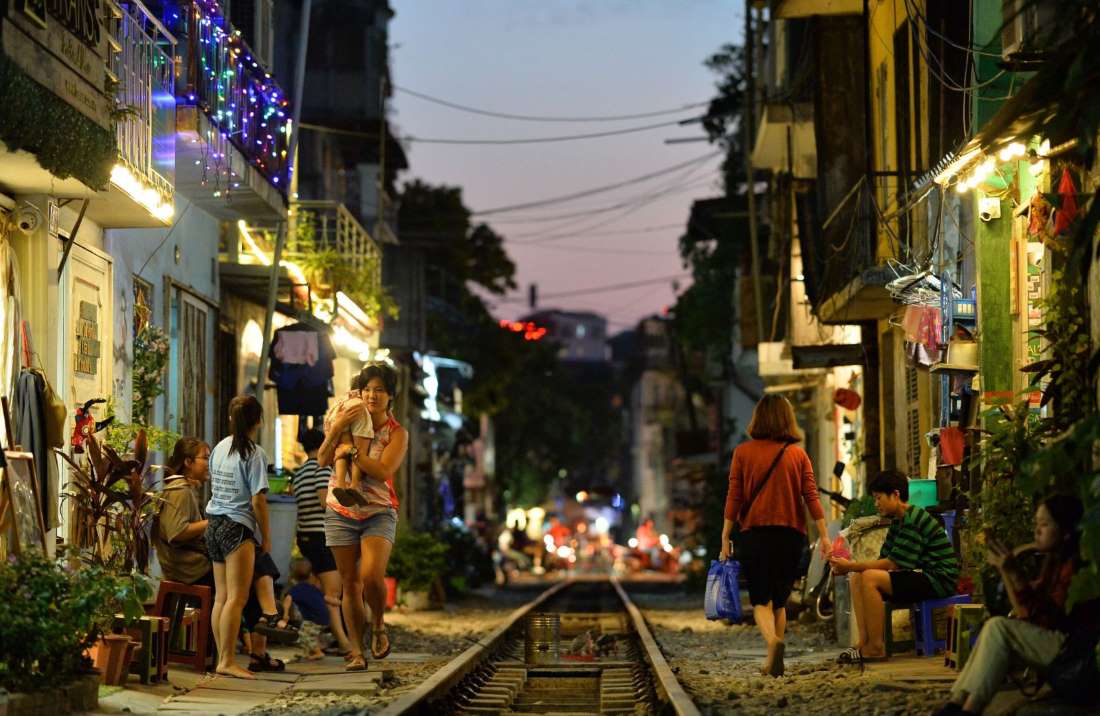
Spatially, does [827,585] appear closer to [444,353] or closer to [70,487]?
[70,487]

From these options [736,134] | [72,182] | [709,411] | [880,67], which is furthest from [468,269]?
[72,182]

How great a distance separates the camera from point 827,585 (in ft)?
53.8

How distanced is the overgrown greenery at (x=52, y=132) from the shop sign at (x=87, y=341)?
2160 millimetres

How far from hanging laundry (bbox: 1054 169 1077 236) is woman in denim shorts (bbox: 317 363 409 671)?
15.4 feet

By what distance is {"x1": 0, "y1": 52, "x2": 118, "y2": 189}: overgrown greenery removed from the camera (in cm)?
1030

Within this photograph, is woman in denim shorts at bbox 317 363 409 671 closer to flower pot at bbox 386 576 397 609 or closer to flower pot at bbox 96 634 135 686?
flower pot at bbox 96 634 135 686

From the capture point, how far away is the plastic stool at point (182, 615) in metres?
12.4

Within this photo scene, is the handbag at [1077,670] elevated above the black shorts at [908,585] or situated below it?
below

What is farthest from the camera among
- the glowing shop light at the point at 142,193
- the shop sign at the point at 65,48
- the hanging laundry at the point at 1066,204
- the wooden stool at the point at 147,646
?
the glowing shop light at the point at 142,193

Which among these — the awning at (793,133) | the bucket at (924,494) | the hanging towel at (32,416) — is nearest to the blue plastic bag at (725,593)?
the bucket at (924,494)

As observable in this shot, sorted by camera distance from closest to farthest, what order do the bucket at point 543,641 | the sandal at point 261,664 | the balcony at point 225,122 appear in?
the sandal at point 261,664, the balcony at point 225,122, the bucket at point 543,641

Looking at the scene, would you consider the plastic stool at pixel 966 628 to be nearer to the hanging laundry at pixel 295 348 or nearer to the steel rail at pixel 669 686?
the steel rail at pixel 669 686

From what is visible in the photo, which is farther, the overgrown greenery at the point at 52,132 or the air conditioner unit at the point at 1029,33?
the air conditioner unit at the point at 1029,33

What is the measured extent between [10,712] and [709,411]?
2181 inches
